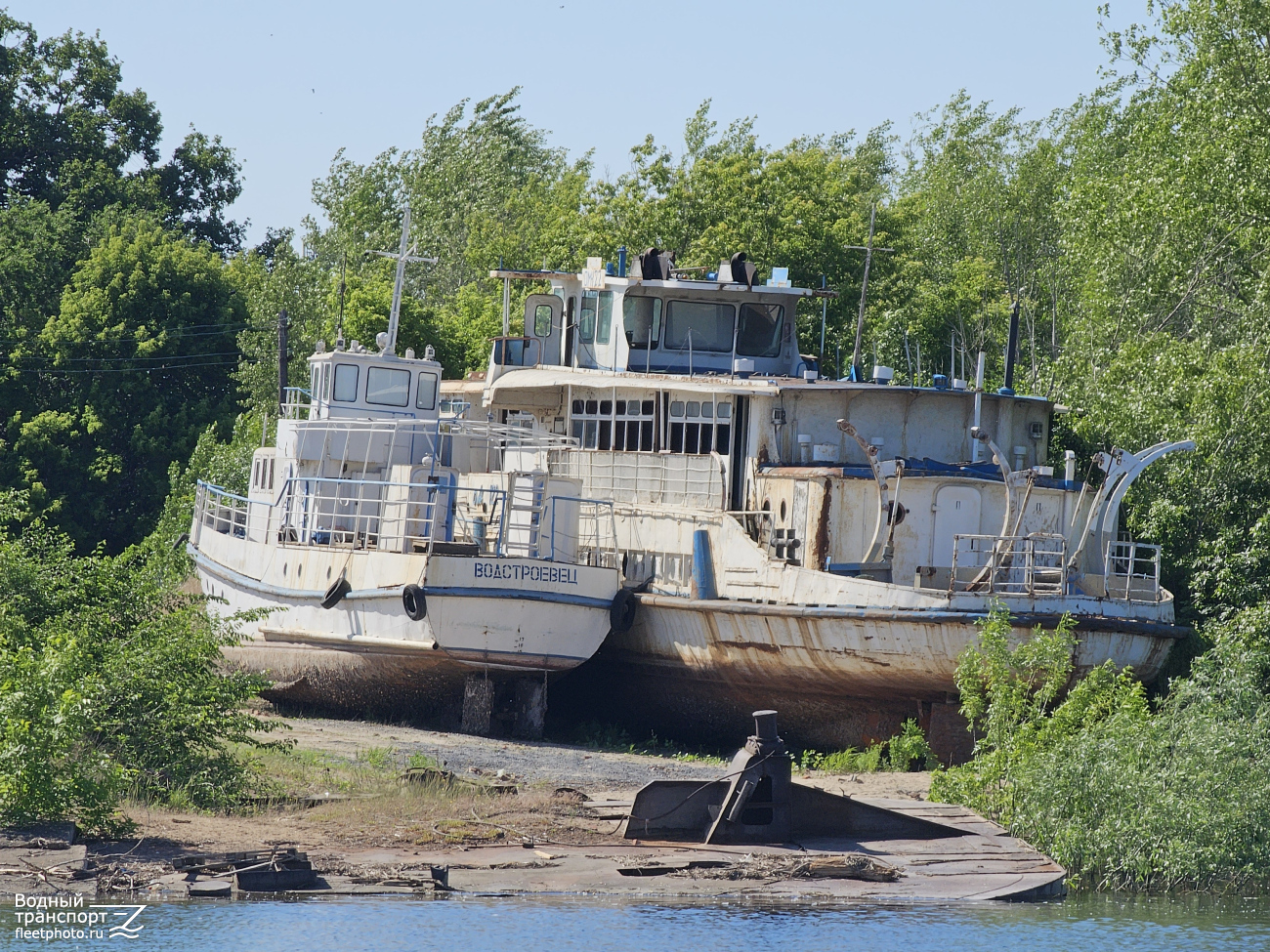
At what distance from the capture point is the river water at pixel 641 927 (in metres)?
12.8

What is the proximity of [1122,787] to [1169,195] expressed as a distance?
11.8 meters

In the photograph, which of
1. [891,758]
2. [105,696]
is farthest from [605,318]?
[105,696]

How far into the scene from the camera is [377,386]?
2627 centimetres

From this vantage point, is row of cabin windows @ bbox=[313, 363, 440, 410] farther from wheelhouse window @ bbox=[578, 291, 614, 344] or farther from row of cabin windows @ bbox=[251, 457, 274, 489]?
wheelhouse window @ bbox=[578, 291, 614, 344]

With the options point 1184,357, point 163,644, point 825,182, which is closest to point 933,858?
point 163,644

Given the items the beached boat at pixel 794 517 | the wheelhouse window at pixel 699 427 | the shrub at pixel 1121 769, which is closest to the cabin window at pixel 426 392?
the beached boat at pixel 794 517

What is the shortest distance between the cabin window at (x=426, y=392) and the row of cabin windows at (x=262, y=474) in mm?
3175

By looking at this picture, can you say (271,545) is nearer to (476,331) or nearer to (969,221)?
(476,331)

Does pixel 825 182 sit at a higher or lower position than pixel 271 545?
higher

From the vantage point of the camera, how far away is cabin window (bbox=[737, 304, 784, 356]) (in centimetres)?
2623

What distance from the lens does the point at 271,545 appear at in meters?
25.5

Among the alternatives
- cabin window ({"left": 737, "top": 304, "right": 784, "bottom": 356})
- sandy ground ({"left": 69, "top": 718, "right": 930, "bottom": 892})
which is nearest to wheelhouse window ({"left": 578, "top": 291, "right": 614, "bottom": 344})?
cabin window ({"left": 737, "top": 304, "right": 784, "bottom": 356})

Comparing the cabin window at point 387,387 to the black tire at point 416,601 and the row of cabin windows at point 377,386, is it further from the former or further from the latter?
the black tire at point 416,601

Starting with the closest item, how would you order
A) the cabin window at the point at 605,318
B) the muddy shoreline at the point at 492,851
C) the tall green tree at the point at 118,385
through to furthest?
the muddy shoreline at the point at 492,851, the cabin window at the point at 605,318, the tall green tree at the point at 118,385
